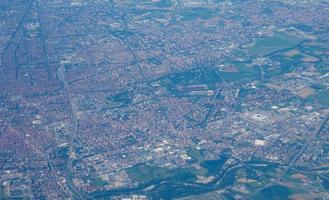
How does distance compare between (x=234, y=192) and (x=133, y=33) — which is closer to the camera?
(x=234, y=192)

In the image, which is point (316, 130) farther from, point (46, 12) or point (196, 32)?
point (46, 12)

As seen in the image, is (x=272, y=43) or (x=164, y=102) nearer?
(x=164, y=102)

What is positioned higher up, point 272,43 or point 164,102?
point 164,102

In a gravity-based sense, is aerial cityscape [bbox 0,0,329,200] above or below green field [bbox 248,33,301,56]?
above

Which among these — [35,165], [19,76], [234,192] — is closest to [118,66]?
[19,76]

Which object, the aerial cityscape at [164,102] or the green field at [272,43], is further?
the green field at [272,43]

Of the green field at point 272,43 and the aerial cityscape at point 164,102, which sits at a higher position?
the aerial cityscape at point 164,102

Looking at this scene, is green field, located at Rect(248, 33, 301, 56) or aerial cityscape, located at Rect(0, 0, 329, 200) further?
green field, located at Rect(248, 33, 301, 56)

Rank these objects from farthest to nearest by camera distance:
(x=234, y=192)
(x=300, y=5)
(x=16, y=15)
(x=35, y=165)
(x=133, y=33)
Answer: (x=300, y=5) → (x=16, y=15) → (x=133, y=33) → (x=35, y=165) → (x=234, y=192)
